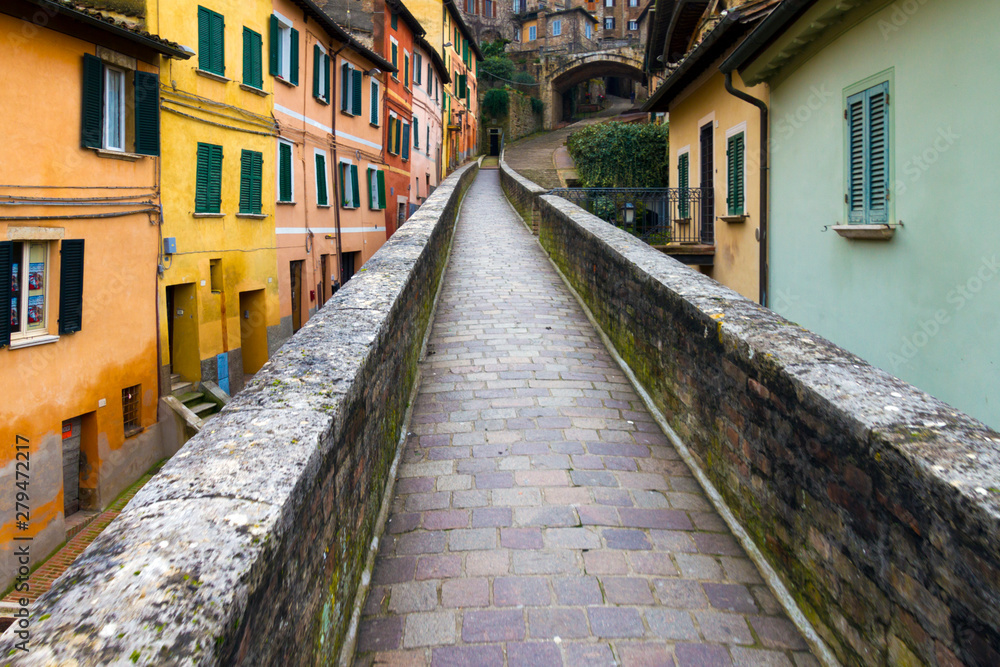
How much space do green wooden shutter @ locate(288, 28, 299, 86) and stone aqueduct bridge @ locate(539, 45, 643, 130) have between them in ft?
113

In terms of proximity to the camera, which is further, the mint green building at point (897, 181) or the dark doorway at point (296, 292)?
the dark doorway at point (296, 292)

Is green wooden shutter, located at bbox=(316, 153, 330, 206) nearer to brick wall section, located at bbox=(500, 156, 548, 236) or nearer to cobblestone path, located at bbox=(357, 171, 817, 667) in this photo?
brick wall section, located at bbox=(500, 156, 548, 236)

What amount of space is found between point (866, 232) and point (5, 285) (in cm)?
1050

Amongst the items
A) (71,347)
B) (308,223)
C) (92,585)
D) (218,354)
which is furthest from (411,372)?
(308,223)

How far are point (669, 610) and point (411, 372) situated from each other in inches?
119

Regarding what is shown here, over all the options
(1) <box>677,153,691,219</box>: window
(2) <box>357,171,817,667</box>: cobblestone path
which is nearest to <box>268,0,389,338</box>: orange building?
(1) <box>677,153,691,219</box>: window

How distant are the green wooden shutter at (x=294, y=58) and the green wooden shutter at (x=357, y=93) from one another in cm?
416

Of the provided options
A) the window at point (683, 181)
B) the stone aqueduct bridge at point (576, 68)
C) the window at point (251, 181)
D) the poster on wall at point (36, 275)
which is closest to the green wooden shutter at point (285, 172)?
the window at point (251, 181)

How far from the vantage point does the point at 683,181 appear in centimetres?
1407

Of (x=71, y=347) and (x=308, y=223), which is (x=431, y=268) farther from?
(x=308, y=223)

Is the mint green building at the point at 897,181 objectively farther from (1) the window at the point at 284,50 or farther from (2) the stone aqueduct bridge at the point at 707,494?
(1) the window at the point at 284,50

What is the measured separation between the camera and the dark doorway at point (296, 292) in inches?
707

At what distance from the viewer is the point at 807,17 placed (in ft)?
23.9

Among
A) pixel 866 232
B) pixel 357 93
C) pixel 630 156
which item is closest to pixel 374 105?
pixel 357 93
